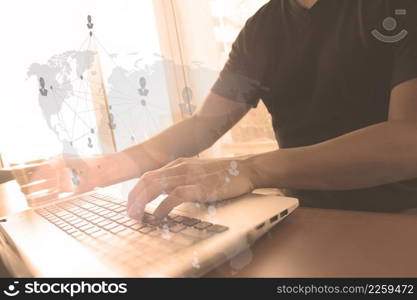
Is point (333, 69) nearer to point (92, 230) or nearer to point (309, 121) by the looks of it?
point (309, 121)

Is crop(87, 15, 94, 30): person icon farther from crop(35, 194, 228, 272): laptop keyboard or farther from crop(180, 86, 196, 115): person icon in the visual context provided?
crop(35, 194, 228, 272): laptop keyboard

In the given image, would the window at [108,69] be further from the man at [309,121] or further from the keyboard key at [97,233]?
the keyboard key at [97,233]

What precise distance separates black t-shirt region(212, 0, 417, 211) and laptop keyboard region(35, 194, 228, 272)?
0.63 feet

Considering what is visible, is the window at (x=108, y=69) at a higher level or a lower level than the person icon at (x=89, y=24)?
lower

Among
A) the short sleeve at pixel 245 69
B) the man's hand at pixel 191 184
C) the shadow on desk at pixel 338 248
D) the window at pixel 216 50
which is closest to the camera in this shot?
the shadow on desk at pixel 338 248

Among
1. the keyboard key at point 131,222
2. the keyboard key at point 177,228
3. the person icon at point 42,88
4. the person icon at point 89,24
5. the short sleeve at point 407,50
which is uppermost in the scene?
the person icon at point 89,24

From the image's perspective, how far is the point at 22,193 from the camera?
61 cm

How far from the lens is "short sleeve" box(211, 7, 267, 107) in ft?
1.90

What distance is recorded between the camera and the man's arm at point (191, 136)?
560 mm

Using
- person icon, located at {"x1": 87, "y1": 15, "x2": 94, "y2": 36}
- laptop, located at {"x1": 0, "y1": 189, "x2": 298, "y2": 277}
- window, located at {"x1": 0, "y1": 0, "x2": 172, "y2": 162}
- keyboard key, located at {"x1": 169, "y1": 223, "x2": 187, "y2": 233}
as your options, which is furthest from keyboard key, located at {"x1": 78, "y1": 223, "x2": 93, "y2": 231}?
person icon, located at {"x1": 87, "y1": 15, "x2": 94, "y2": 36}

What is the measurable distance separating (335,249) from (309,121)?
0.91ft

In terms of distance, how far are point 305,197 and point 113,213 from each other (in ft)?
0.81

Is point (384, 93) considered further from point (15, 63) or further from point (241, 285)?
point (15, 63)

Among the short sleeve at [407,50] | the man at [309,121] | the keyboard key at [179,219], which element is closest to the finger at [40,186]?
the man at [309,121]
